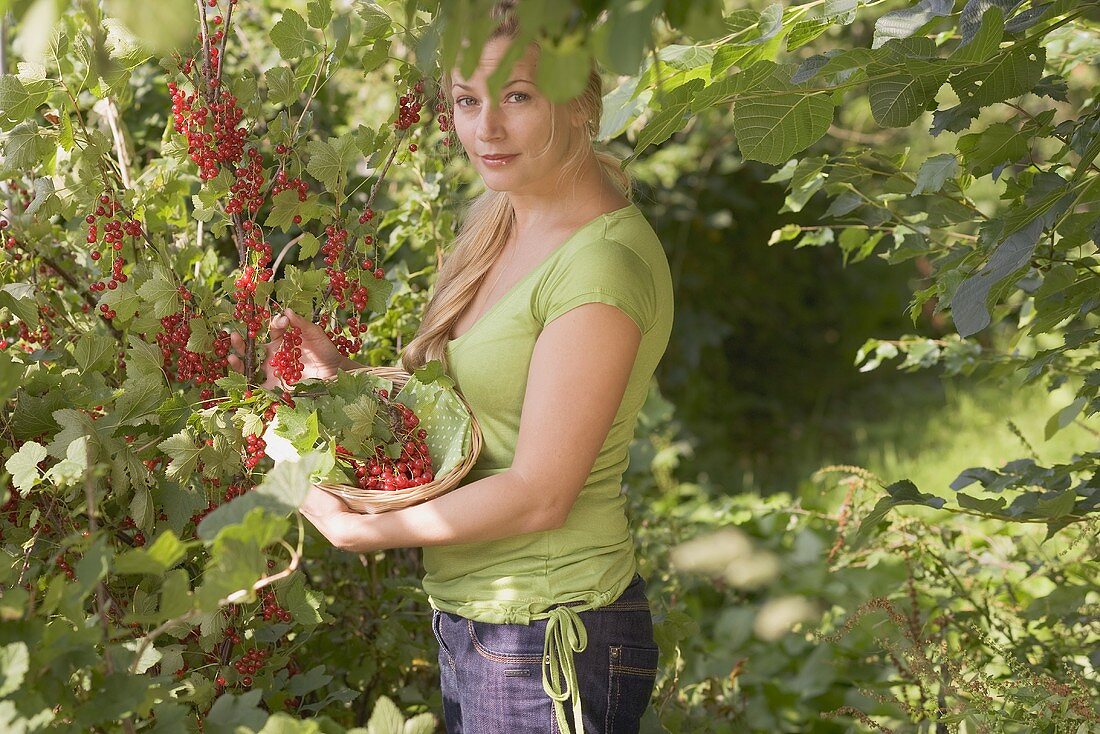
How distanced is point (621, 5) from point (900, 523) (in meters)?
1.93

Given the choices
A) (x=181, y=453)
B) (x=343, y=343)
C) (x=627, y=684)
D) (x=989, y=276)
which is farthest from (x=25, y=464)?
(x=989, y=276)

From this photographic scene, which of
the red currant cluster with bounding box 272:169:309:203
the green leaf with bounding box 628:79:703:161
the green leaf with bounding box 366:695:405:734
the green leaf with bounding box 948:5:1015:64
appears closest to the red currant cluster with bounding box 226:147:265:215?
the red currant cluster with bounding box 272:169:309:203

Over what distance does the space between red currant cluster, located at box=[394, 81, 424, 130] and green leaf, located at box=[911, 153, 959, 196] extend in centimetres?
83

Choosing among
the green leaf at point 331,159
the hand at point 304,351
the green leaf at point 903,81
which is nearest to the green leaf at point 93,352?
the hand at point 304,351

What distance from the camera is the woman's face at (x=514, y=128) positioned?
1.55m

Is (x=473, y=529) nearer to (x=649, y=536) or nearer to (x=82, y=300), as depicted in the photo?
(x=82, y=300)

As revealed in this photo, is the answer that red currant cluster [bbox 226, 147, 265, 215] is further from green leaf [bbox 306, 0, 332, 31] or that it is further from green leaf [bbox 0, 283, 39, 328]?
green leaf [bbox 0, 283, 39, 328]

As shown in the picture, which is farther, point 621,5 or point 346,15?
point 346,15

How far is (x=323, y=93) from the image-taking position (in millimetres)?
3002

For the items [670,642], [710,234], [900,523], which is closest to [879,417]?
[710,234]

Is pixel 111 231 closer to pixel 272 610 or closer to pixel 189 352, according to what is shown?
pixel 189 352

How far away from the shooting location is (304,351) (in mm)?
1751

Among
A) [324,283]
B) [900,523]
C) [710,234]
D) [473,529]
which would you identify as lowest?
[710,234]

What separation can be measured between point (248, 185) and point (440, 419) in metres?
0.48
